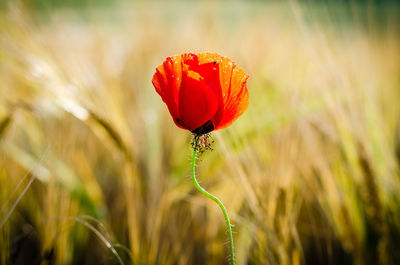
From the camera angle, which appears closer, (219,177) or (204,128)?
(204,128)

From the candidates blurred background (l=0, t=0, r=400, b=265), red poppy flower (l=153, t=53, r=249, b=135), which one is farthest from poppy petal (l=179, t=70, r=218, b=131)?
blurred background (l=0, t=0, r=400, b=265)

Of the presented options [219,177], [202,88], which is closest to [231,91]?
Result: [202,88]

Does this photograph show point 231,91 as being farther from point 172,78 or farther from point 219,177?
point 219,177

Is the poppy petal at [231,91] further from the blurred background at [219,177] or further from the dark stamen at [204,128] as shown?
the blurred background at [219,177]

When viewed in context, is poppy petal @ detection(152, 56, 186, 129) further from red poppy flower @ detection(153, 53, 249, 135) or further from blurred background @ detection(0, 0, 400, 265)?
blurred background @ detection(0, 0, 400, 265)

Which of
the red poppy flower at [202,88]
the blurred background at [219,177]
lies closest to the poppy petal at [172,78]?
the red poppy flower at [202,88]

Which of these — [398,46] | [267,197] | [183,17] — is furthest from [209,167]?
[398,46]

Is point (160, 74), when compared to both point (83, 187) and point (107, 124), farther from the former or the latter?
point (83, 187)
